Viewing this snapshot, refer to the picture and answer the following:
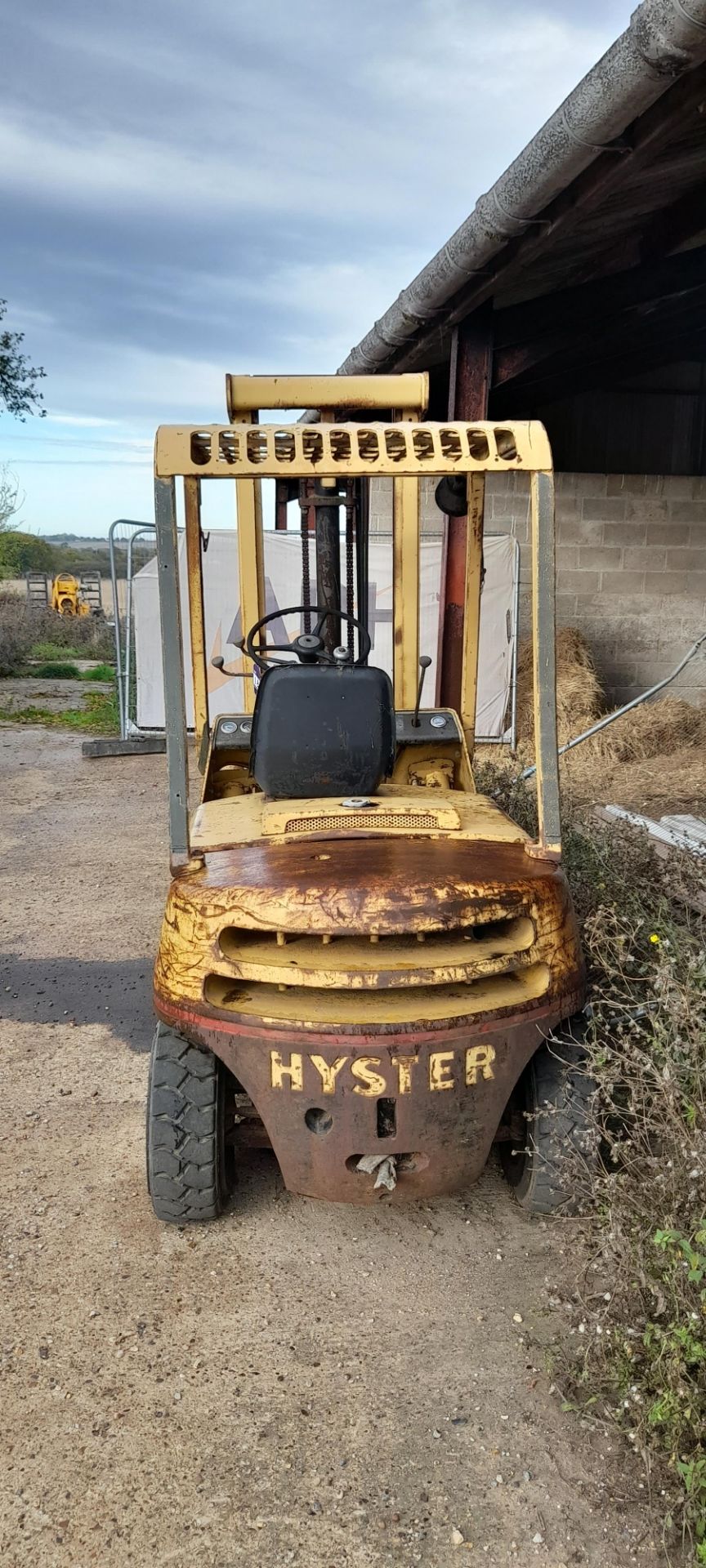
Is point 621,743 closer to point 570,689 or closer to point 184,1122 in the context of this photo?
point 570,689

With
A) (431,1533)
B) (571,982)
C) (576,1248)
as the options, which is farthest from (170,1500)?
(571,982)

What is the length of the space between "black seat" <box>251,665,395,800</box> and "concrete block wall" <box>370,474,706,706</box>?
8.35 metres

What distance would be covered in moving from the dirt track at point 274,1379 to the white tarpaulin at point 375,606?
288 inches

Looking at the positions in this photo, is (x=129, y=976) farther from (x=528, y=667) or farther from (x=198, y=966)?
(x=528, y=667)

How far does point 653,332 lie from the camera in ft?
31.9

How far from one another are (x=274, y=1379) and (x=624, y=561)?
10.5 meters

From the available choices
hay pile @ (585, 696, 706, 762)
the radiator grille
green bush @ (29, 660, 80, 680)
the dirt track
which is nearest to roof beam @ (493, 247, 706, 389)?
hay pile @ (585, 696, 706, 762)

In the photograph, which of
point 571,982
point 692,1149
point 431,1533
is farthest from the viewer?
point 571,982

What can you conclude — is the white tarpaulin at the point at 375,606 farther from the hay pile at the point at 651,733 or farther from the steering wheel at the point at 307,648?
the steering wheel at the point at 307,648

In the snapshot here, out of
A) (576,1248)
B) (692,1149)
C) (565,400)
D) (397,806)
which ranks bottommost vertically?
(576,1248)

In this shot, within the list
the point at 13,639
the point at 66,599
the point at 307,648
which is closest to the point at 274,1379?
the point at 307,648

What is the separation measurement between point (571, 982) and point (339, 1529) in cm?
144

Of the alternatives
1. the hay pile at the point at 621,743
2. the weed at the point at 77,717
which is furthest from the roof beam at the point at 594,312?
the weed at the point at 77,717

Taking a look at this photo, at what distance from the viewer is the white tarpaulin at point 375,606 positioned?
10688 mm
